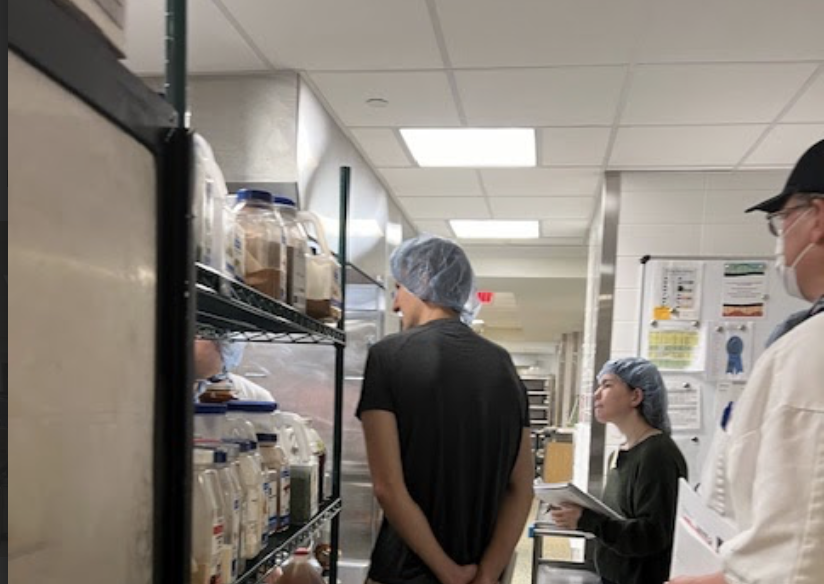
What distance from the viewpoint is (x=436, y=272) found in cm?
177

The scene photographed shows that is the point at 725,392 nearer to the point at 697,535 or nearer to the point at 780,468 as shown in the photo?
the point at 697,535

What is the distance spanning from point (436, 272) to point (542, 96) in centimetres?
120

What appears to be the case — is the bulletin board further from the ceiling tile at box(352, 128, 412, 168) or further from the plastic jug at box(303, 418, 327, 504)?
the plastic jug at box(303, 418, 327, 504)

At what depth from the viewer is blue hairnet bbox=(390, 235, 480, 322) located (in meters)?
1.77

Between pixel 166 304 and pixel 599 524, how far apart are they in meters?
1.81

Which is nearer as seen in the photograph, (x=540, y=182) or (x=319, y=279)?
(x=319, y=279)

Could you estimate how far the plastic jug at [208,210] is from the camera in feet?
2.63

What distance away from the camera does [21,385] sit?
51 centimetres

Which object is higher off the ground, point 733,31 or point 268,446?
point 733,31

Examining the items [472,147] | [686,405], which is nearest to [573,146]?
[472,147]

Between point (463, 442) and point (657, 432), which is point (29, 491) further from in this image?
point (657, 432)

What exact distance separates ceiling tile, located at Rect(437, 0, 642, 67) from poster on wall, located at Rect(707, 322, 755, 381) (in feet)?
5.72

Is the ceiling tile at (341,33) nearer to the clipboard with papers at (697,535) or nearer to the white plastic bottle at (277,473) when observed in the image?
the white plastic bottle at (277,473)


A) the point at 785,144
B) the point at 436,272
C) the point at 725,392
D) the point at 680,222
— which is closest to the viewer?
the point at 436,272
